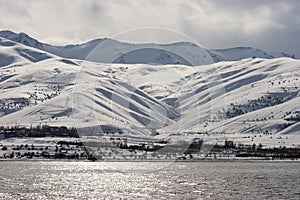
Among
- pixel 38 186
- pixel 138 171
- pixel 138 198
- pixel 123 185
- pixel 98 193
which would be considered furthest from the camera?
pixel 138 171

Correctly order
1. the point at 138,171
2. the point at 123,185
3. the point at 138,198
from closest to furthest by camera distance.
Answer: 1. the point at 138,198
2. the point at 123,185
3. the point at 138,171

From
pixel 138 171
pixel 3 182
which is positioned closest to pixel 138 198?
pixel 3 182

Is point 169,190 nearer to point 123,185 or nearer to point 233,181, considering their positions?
point 123,185

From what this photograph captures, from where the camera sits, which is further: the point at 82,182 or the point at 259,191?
the point at 82,182

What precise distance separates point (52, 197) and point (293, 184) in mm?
52521

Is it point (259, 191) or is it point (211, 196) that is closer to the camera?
point (211, 196)

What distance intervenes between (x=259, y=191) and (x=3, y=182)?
4975cm

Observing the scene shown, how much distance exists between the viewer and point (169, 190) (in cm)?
10838

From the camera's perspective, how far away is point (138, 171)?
170m

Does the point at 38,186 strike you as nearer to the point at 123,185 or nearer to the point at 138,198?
the point at 123,185

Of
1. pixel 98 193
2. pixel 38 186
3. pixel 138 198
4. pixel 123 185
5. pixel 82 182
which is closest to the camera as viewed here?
pixel 138 198

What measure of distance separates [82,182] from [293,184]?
1729 inches

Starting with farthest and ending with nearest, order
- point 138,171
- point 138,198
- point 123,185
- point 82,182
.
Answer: point 138,171
point 82,182
point 123,185
point 138,198

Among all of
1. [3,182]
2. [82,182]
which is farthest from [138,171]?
[3,182]
